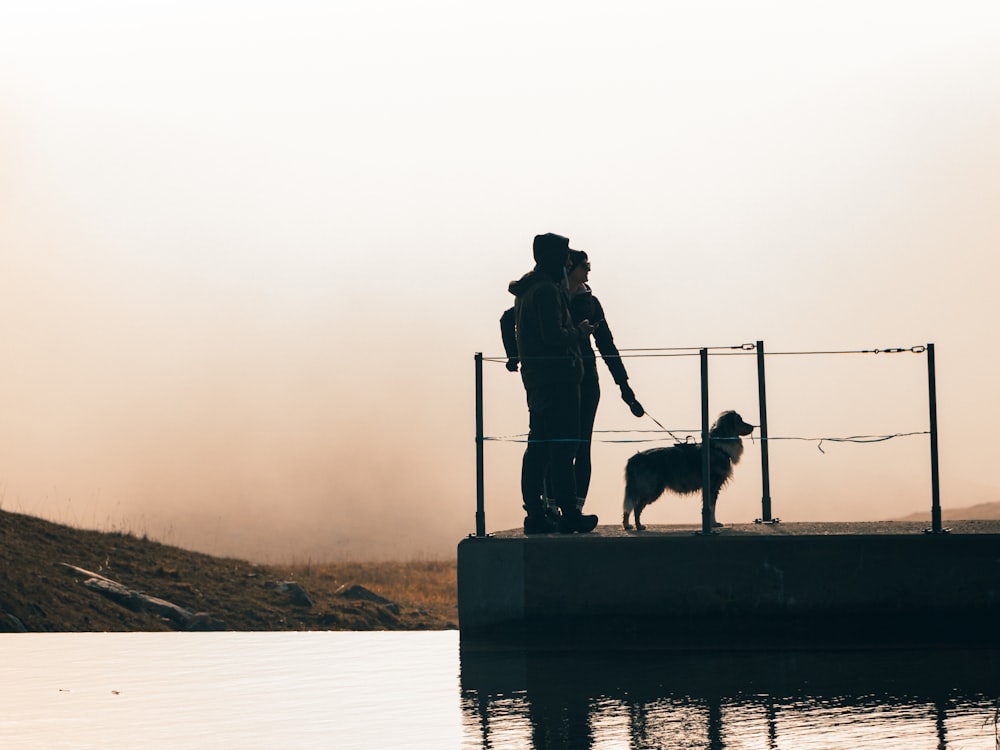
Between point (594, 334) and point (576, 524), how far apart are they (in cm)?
171

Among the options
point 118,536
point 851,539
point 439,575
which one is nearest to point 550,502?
point 851,539

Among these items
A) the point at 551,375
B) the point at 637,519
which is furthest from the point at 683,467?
the point at 551,375

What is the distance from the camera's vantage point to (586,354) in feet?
40.9

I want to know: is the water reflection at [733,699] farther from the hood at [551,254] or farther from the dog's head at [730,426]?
the hood at [551,254]

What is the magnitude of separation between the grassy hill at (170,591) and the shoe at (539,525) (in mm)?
11328

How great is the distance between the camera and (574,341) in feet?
37.9

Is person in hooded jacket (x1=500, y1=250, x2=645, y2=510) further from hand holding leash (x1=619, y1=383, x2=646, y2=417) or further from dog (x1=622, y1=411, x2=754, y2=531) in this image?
dog (x1=622, y1=411, x2=754, y2=531)

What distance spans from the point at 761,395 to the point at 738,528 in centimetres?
135

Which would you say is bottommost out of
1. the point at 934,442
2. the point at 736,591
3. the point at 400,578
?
the point at 400,578

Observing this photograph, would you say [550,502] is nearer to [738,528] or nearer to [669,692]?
[738,528]

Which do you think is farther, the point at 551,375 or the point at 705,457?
the point at 551,375

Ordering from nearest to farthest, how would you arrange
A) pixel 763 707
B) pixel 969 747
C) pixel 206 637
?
pixel 969 747
pixel 763 707
pixel 206 637

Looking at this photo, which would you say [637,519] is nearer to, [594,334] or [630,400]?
[630,400]

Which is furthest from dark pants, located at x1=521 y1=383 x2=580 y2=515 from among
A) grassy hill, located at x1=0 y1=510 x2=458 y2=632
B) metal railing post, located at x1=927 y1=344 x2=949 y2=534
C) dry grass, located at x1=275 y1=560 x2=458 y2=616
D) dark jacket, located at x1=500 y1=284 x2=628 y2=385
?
dry grass, located at x1=275 y1=560 x2=458 y2=616
